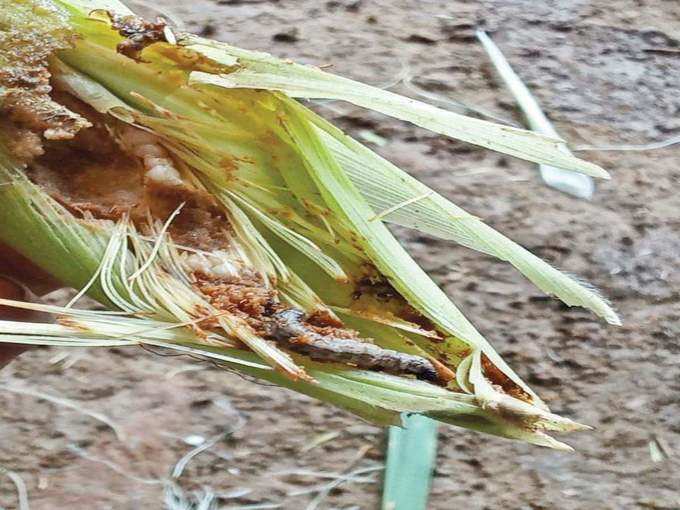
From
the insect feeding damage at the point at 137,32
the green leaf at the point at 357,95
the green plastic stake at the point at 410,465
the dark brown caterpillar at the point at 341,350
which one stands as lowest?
the green plastic stake at the point at 410,465

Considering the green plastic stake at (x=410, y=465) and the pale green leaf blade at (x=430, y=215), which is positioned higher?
the pale green leaf blade at (x=430, y=215)

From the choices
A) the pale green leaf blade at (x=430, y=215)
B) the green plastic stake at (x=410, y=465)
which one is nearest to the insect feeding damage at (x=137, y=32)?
the pale green leaf blade at (x=430, y=215)

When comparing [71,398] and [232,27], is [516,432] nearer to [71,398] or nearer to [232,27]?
[71,398]

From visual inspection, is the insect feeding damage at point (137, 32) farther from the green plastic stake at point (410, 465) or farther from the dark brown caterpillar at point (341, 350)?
the green plastic stake at point (410, 465)

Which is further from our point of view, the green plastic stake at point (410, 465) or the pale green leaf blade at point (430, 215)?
the green plastic stake at point (410, 465)

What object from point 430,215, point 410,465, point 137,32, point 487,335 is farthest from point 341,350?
point 487,335

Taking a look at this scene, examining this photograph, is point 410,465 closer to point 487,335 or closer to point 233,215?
point 487,335

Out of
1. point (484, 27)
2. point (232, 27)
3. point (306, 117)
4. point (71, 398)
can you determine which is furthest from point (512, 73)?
point (306, 117)
